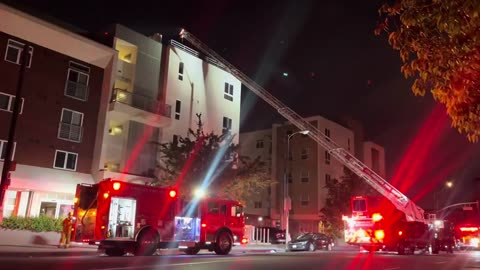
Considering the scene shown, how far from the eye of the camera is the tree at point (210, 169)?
30094 millimetres

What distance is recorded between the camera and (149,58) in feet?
120

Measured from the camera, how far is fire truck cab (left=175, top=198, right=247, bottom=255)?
2120 centimetres

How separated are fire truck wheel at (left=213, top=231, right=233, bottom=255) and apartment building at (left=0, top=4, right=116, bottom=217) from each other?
11.9m

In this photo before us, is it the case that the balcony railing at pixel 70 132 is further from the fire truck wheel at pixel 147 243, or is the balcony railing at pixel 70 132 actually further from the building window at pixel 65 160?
the fire truck wheel at pixel 147 243

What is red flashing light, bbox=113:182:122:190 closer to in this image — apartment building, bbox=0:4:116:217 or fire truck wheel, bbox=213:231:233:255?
fire truck wheel, bbox=213:231:233:255

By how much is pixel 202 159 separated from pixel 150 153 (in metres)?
5.85

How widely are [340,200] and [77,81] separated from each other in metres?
26.1

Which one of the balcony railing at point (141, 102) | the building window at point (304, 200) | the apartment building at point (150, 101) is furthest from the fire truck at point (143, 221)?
the building window at point (304, 200)

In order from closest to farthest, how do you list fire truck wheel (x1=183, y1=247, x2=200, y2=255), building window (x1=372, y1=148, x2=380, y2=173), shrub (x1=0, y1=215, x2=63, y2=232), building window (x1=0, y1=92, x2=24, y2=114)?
fire truck wheel (x1=183, y1=247, x2=200, y2=255)
shrub (x1=0, y1=215, x2=63, y2=232)
building window (x1=0, y1=92, x2=24, y2=114)
building window (x1=372, y1=148, x2=380, y2=173)

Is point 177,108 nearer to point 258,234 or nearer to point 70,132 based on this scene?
point 70,132

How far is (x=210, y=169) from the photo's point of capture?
100ft

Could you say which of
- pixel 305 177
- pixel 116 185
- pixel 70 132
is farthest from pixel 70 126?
pixel 305 177

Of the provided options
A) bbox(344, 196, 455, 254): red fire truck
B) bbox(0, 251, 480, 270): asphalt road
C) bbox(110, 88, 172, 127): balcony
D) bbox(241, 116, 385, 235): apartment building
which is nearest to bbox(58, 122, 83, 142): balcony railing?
bbox(110, 88, 172, 127): balcony

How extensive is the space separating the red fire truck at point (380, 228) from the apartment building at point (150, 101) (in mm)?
12023
